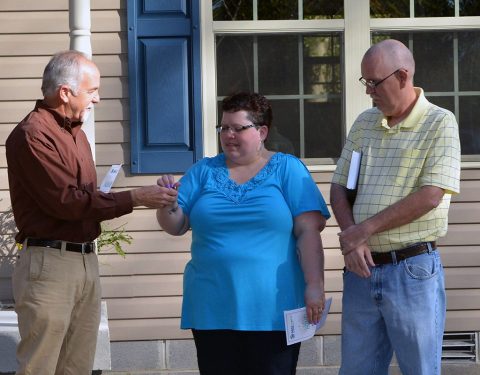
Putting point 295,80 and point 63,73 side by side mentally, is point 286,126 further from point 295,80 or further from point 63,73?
point 63,73

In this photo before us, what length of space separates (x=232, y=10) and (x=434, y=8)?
127 cm

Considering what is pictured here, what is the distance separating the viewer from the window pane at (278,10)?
677 centimetres

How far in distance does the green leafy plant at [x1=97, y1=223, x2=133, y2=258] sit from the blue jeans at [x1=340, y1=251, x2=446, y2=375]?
256cm

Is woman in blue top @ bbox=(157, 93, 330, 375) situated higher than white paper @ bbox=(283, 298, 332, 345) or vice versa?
woman in blue top @ bbox=(157, 93, 330, 375)

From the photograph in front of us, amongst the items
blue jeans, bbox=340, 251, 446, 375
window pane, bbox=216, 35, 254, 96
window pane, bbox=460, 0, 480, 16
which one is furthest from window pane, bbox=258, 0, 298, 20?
blue jeans, bbox=340, 251, 446, 375

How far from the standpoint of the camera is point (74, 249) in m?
4.50

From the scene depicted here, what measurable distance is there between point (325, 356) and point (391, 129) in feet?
9.41

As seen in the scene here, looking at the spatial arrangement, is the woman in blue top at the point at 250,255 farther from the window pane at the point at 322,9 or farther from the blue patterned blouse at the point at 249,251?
the window pane at the point at 322,9

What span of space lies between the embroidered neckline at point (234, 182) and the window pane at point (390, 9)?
2.61 meters

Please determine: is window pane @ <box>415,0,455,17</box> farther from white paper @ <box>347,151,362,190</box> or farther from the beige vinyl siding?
white paper @ <box>347,151,362,190</box>

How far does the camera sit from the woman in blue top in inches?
169

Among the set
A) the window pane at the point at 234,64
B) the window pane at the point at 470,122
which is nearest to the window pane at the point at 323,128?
the window pane at the point at 234,64

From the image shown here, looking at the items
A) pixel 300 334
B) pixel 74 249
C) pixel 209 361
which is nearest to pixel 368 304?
pixel 300 334

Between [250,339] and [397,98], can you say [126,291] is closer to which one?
[250,339]
